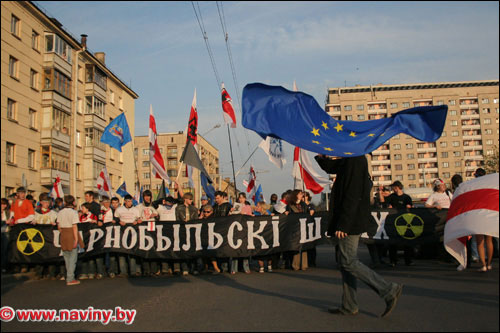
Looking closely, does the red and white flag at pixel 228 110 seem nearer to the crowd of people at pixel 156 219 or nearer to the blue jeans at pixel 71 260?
the crowd of people at pixel 156 219

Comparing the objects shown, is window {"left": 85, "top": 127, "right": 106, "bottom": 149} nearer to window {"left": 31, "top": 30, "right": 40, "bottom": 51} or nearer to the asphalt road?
window {"left": 31, "top": 30, "right": 40, "bottom": 51}

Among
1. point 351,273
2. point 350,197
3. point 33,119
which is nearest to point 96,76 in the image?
point 33,119

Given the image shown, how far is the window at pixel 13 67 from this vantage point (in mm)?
34719

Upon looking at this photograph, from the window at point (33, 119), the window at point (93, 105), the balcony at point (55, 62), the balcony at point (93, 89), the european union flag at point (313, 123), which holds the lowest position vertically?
the european union flag at point (313, 123)

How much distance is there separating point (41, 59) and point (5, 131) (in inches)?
320

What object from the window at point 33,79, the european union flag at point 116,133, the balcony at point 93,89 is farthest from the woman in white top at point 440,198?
the balcony at point 93,89

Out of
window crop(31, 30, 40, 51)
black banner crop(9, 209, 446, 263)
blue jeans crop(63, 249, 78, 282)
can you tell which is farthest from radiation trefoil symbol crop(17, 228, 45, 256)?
window crop(31, 30, 40, 51)

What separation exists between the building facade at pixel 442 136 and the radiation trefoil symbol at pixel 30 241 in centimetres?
11546

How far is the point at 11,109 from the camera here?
114 feet

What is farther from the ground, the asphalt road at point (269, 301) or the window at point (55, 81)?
the window at point (55, 81)

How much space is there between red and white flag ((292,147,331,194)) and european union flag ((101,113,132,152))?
6.27 metres

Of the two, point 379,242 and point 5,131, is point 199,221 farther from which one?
point 5,131

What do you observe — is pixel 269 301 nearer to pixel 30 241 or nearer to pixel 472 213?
pixel 472 213

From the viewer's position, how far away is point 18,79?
1393 inches
